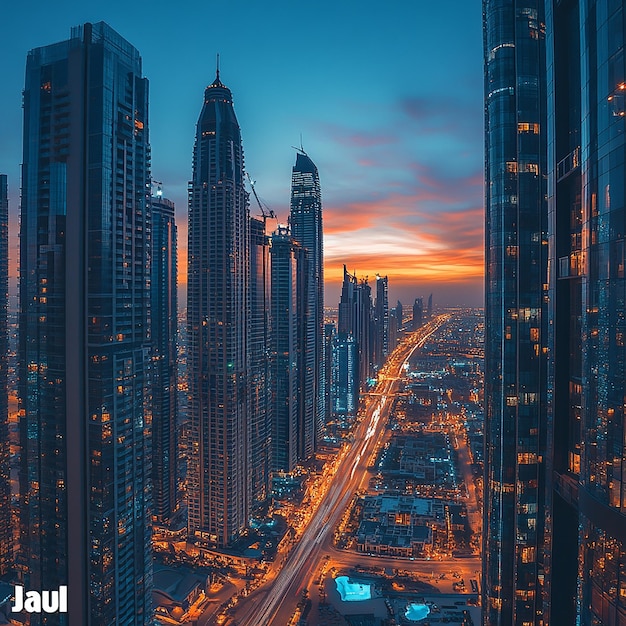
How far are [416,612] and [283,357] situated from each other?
24121 mm

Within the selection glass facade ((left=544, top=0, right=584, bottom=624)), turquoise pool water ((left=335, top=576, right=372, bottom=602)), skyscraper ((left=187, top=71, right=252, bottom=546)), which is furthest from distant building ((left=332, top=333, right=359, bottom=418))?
glass facade ((left=544, top=0, right=584, bottom=624))

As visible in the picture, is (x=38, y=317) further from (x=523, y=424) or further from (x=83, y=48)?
(x=523, y=424)

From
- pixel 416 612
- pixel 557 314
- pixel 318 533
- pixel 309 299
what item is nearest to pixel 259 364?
pixel 318 533

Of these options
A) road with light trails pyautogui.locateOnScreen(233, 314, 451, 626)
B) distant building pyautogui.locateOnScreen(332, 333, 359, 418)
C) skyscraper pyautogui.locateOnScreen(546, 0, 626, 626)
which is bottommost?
road with light trails pyautogui.locateOnScreen(233, 314, 451, 626)

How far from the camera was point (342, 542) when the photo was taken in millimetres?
33500

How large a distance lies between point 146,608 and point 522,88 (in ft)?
70.1

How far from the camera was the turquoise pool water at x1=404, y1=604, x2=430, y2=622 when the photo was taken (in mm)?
24734

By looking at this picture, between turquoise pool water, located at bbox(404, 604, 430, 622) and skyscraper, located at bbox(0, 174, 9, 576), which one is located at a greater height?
skyscraper, located at bbox(0, 174, 9, 576)

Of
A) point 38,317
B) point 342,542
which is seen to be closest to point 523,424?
point 38,317

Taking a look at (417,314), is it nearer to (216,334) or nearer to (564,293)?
(216,334)

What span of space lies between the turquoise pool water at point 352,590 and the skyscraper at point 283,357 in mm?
16477

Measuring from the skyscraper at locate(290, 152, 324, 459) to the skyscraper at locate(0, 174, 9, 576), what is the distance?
79.9 ft

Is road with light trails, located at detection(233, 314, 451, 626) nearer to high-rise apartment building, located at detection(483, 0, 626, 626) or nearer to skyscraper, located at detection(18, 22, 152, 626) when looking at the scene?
skyscraper, located at detection(18, 22, 152, 626)

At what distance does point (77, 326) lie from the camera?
51.8 ft
